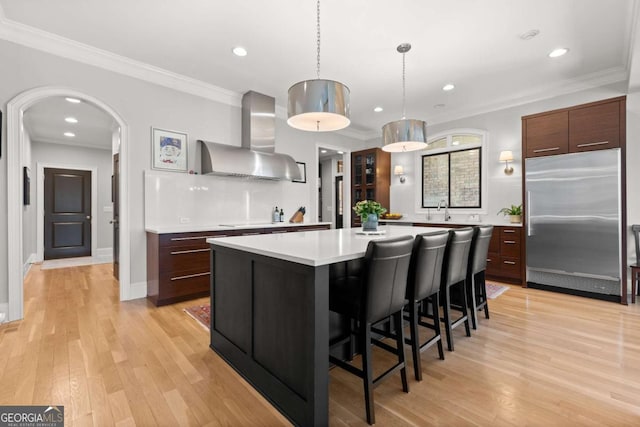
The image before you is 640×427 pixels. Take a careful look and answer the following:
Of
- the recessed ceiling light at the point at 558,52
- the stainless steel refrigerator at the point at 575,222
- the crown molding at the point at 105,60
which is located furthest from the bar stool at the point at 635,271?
the crown molding at the point at 105,60

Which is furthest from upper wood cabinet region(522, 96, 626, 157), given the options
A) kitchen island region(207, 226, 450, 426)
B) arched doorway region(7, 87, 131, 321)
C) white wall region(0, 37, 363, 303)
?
arched doorway region(7, 87, 131, 321)

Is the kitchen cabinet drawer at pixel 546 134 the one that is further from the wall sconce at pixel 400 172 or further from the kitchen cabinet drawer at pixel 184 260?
the kitchen cabinet drawer at pixel 184 260

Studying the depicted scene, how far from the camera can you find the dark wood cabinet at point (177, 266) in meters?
3.46

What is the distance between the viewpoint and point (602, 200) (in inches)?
144

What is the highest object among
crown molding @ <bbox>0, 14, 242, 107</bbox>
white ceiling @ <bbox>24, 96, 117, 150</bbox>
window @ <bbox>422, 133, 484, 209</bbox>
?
crown molding @ <bbox>0, 14, 242, 107</bbox>

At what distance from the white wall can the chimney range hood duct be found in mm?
234

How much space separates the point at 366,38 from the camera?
3.14 meters

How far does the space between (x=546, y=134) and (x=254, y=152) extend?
4.11m

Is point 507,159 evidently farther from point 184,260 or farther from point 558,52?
point 184,260

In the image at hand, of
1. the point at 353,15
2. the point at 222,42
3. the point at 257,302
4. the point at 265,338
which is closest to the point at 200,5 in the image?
the point at 222,42

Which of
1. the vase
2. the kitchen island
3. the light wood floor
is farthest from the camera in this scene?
the vase

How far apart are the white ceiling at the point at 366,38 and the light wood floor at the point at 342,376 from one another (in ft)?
9.52

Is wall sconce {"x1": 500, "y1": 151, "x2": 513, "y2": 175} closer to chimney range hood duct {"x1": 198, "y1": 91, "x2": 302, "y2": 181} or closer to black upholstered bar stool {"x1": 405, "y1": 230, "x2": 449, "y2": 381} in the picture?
chimney range hood duct {"x1": 198, "y1": 91, "x2": 302, "y2": 181}

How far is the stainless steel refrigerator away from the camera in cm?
362
